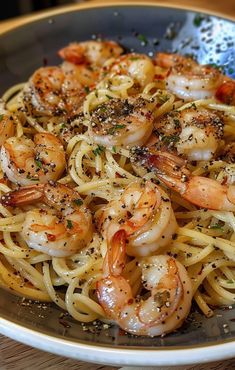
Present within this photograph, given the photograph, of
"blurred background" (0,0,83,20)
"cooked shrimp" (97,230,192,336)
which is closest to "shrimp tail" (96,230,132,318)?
→ "cooked shrimp" (97,230,192,336)

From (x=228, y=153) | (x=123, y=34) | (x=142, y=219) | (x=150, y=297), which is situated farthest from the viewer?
(x=123, y=34)

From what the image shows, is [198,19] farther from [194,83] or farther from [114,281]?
[114,281]

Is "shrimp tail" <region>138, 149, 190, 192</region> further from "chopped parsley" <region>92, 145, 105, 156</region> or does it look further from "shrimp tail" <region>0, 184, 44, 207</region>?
"shrimp tail" <region>0, 184, 44, 207</region>

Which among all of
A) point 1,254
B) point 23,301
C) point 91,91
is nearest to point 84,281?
point 23,301

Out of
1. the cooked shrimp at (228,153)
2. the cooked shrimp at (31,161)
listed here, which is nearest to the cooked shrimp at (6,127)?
the cooked shrimp at (31,161)

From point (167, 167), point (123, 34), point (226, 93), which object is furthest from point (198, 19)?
point (167, 167)

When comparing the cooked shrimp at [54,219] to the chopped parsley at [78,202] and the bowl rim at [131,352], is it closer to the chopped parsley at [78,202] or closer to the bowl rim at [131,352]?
the chopped parsley at [78,202]
